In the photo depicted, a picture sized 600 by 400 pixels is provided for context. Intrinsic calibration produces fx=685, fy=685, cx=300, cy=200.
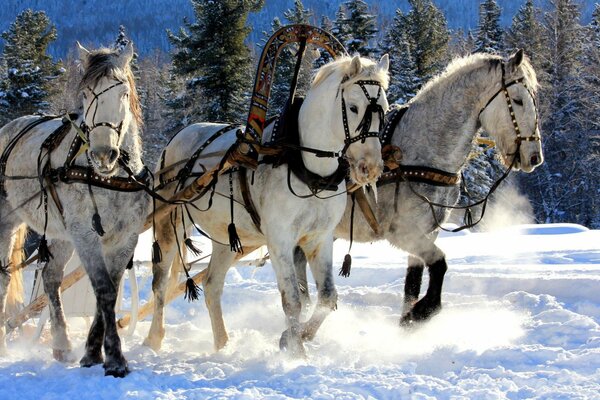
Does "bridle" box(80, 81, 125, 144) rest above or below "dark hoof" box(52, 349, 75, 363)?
above

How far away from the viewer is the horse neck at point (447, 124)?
21.1ft

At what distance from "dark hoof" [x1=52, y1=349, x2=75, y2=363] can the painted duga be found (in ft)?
7.04

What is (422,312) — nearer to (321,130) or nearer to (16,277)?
(321,130)

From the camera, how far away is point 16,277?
7.12 meters

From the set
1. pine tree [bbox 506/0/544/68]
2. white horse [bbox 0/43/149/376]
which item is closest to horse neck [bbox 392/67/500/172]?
white horse [bbox 0/43/149/376]

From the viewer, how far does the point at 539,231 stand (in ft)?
57.6

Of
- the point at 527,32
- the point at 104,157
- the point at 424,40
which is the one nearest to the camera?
the point at 104,157

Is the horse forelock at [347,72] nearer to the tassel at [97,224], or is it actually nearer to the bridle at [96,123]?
the bridle at [96,123]

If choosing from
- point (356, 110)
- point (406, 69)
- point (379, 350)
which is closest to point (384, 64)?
point (356, 110)

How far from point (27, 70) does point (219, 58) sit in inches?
412

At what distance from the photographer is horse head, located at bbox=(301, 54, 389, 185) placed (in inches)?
196

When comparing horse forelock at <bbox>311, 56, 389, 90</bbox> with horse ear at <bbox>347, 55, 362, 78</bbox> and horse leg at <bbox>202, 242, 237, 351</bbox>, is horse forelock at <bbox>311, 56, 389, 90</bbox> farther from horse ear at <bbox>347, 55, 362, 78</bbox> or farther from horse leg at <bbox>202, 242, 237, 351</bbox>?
horse leg at <bbox>202, 242, 237, 351</bbox>

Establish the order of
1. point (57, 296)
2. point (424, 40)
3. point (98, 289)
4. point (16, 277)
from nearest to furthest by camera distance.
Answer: point (98, 289) < point (57, 296) < point (16, 277) < point (424, 40)

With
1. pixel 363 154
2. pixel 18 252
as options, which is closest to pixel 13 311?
pixel 18 252
